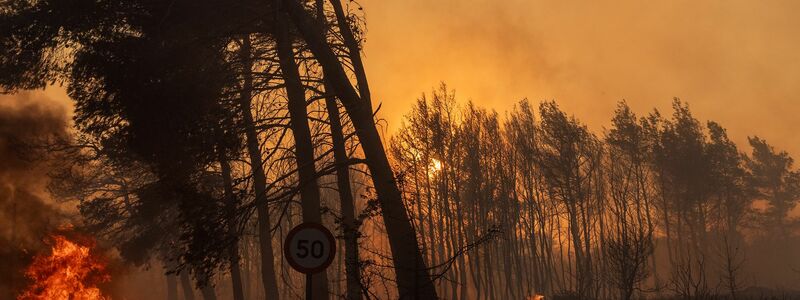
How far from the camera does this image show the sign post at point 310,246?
7.41m

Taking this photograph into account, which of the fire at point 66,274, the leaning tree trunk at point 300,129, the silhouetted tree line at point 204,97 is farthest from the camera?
the fire at point 66,274

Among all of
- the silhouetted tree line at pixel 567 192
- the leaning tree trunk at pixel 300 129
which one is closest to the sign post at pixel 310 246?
the leaning tree trunk at pixel 300 129

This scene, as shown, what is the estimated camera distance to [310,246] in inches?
295

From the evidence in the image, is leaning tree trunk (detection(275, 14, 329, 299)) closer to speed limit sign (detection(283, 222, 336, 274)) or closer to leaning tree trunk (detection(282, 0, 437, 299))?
leaning tree trunk (detection(282, 0, 437, 299))

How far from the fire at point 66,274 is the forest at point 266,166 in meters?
0.09

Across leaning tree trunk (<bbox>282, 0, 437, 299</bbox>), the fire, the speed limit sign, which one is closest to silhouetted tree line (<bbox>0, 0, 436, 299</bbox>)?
leaning tree trunk (<bbox>282, 0, 437, 299</bbox>)

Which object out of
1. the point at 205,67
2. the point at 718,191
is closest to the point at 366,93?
the point at 205,67

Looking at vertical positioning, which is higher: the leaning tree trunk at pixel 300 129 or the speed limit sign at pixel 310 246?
the leaning tree trunk at pixel 300 129

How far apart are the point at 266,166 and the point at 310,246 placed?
19.3 feet

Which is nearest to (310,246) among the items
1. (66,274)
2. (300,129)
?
(300,129)

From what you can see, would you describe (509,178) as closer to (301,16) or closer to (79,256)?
(79,256)

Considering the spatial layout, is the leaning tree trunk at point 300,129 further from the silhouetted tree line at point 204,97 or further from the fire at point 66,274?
the fire at point 66,274

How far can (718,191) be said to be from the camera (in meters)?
56.7

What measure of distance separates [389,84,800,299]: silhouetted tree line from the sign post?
2133 centimetres
